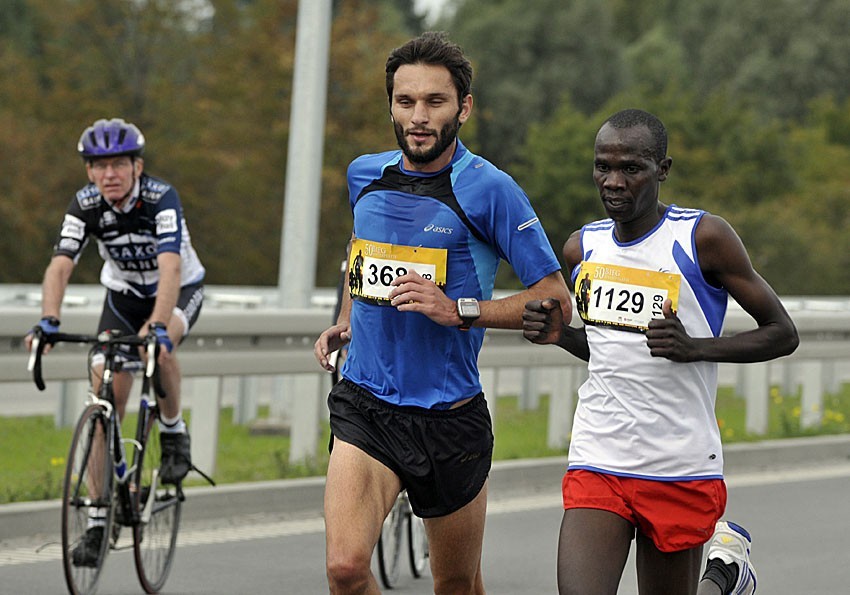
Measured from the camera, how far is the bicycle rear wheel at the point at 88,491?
7.57 m

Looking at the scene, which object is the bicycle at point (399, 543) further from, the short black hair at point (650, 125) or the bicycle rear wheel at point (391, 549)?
the short black hair at point (650, 125)

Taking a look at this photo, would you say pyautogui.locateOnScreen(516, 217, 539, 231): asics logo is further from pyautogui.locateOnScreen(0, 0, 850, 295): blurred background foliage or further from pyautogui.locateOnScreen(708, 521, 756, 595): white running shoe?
pyautogui.locateOnScreen(0, 0, 850, 295): blurred background foliage

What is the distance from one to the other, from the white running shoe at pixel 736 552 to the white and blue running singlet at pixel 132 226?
318 centimetres

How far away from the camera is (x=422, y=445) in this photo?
5586 mm

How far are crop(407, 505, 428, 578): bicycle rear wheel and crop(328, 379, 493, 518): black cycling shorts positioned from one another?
10.8 ft

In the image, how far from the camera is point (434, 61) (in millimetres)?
5578

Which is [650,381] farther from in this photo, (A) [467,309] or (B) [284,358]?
(B) [284,358]

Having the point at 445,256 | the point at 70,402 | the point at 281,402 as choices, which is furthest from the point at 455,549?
the point at 281,402

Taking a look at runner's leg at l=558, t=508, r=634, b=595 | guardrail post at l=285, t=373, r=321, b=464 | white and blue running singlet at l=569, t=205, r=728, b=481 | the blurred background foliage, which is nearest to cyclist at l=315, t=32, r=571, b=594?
white and blue running singlet at l=569, t=205, r=728, b=481

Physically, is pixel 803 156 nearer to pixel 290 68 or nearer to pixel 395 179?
pixel 290 68

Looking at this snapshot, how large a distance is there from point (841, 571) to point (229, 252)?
32463 millimetres

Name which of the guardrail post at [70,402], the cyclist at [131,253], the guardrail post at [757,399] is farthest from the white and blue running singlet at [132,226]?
the guardrail post at [757,399]

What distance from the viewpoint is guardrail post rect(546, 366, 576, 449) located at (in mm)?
13547

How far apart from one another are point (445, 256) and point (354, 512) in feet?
2.76
